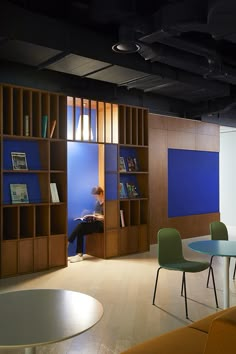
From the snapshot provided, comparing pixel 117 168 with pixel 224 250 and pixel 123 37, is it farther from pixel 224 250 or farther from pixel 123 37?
pixel 224 250

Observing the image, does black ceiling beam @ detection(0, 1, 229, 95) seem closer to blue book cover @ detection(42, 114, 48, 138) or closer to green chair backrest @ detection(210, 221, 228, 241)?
blue book cover @ detection(42, 114, 48, 138)

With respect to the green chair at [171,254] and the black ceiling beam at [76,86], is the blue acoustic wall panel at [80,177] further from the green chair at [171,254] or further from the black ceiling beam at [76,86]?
the green chair at [171,254]

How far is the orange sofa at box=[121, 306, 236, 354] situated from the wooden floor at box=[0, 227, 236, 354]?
911 mm

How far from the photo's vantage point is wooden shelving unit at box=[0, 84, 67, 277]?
218 inches

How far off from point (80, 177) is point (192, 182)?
10.7 ft

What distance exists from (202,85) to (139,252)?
11.5 ft

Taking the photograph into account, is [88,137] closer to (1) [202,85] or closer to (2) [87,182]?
(2) [87,182]

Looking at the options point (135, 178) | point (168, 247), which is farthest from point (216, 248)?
point (135, 178)

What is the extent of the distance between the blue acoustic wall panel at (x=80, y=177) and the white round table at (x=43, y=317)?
4744mm

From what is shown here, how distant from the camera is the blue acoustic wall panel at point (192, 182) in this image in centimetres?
865

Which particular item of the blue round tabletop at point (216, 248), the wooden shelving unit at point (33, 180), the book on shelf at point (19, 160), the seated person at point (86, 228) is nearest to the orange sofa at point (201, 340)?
the blue round tabletop at point (216, 248)

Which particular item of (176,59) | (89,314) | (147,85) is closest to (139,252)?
(147,85)

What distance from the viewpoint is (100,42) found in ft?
16.9

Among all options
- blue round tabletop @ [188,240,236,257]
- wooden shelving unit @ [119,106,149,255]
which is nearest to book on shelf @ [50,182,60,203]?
wooden shelving unit @ [119,106,149,255]
